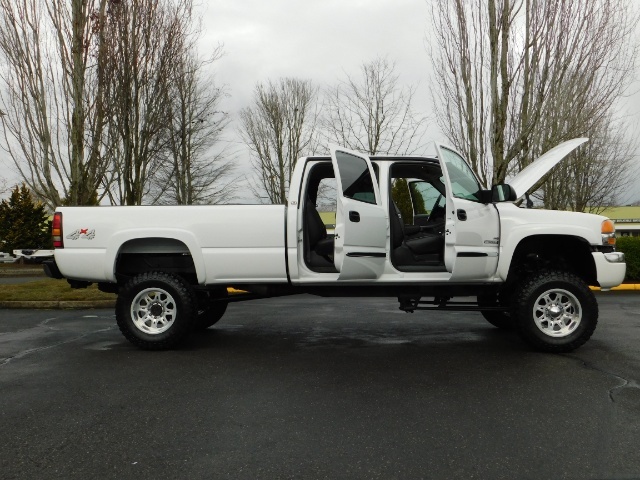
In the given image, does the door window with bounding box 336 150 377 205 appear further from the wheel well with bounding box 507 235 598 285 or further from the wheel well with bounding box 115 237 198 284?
the wheel well with bounding box 115 237 198 284

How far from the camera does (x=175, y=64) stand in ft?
42.5

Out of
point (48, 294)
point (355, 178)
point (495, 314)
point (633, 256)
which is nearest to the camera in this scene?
point (355, 178)

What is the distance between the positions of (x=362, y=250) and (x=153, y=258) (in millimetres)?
2549

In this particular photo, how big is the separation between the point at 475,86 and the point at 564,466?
1167 cm

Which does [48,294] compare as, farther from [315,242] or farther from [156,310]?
[315,242]

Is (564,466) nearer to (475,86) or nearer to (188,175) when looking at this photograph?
(475,86)

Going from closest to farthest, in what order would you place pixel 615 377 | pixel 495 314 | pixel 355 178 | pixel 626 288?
1. pixel 615 377
2. pixel 355 178
3. pixel 495 314
4. pixel 626 288

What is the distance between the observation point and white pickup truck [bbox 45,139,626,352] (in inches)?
232

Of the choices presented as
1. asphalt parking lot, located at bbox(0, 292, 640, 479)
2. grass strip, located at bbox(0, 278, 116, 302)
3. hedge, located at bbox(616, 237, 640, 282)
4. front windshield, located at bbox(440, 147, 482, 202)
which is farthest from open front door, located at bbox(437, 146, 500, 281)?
hedge, located at bbox(616, 237, 640, 282)

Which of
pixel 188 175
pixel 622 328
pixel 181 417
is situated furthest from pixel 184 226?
pixel 188 175

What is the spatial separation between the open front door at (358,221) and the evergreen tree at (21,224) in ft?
87.1

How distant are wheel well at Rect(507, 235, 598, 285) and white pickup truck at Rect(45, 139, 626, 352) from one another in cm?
2

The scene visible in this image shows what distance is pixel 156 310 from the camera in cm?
634

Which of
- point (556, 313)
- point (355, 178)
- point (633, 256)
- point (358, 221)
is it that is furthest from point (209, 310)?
point (633, 256)
